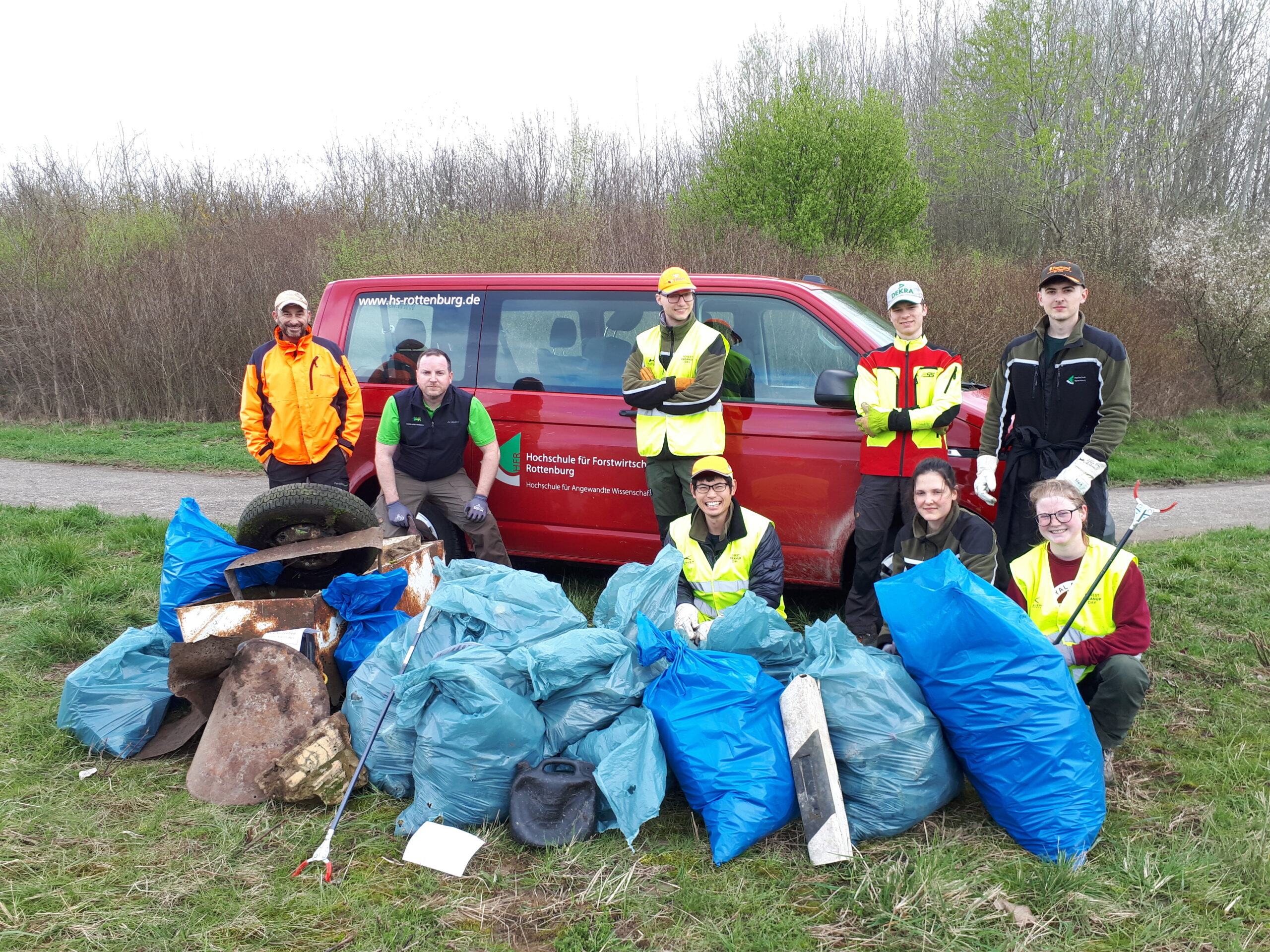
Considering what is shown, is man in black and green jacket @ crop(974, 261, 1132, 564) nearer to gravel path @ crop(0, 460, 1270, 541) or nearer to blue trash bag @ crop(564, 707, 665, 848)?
blue trash bag @ crop(564, 707, 665, 848)

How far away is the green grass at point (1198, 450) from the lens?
9664mm

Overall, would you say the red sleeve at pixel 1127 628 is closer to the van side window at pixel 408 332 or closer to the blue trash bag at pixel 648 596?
the blue trash bag at pixel 648 596

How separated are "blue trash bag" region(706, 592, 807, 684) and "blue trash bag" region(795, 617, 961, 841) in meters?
0.38

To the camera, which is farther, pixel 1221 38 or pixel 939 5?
pixel 939 5

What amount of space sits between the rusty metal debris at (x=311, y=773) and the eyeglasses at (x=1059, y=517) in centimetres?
269

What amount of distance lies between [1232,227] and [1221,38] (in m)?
10.8

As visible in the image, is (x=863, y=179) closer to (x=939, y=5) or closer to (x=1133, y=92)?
(x=1133, y=92)

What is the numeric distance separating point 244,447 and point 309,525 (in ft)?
27.9

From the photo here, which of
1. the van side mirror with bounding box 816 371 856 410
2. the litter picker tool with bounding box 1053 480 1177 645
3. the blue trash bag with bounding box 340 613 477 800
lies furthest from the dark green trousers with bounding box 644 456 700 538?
the litter picker tool with bounding box 1053 480 1177 645

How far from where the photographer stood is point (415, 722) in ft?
9.96

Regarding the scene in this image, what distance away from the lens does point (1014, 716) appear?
106 inches

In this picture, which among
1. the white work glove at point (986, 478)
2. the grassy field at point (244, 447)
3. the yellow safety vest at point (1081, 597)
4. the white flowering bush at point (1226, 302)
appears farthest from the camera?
the white flowering bush at point (1226, 302)

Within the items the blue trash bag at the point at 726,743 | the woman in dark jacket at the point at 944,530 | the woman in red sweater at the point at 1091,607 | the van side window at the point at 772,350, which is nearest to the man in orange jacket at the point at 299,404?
the van side window at the point at 772,350

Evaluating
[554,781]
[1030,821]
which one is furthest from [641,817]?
[1030,821]
